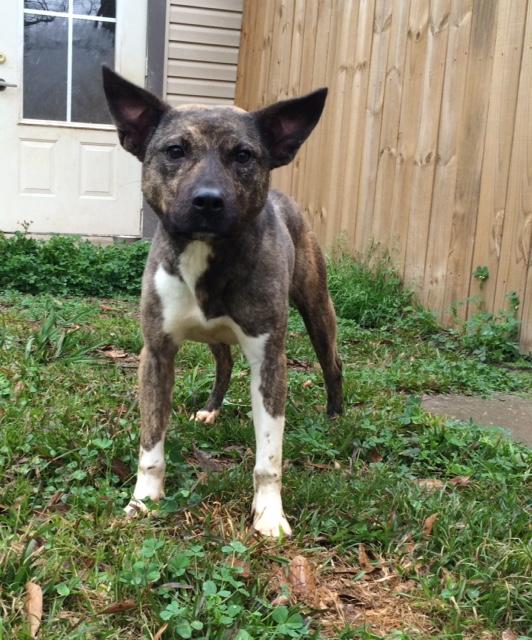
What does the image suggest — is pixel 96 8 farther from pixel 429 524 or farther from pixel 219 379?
pixel 429 524

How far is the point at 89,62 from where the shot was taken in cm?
888

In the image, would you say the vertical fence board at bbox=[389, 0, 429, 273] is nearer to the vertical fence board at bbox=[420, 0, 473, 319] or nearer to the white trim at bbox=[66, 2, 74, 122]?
the vertical fence board at bbox=[420, 0, 473, 319]

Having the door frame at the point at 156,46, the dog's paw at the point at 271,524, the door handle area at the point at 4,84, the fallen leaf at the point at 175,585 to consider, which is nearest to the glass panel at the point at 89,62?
the door frame at the point at 156,46

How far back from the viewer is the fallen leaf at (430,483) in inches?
117

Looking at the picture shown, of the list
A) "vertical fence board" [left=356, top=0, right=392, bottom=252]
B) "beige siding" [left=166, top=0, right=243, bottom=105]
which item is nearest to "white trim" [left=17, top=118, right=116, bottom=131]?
"beige siding" [left=166, top=0, right=243, bottom=105]

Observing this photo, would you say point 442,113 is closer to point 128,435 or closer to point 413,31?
point 413,31

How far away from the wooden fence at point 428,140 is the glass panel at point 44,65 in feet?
9.33

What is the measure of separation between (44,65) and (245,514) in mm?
7401

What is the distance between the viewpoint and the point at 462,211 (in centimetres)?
531

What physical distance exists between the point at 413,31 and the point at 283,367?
3881 millimetres

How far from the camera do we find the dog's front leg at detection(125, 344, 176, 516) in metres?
2.80

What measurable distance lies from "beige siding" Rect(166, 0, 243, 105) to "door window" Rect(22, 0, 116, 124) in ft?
2.37

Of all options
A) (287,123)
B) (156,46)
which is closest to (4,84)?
(156,46)

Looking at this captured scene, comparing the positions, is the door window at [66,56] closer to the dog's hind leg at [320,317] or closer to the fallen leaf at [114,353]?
the fallen leaf at [114,353]
